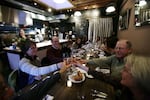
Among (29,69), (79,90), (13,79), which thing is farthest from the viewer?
(29,69)

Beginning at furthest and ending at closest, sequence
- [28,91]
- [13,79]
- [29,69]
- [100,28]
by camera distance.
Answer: [100,28]
[29,69]
[13,79]
[28,91]

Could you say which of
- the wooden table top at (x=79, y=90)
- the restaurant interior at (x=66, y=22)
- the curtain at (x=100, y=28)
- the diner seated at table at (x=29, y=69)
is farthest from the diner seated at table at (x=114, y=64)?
the curtain at (x=100, y=28)

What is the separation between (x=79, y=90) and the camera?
4.91ft

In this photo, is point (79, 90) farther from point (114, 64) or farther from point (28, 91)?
point (114, 64)

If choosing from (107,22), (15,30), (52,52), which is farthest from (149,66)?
(107,22)

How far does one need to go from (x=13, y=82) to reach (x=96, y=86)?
98cm

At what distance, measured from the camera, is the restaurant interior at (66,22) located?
343 cm

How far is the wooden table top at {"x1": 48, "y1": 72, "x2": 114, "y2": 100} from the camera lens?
134 centimetres

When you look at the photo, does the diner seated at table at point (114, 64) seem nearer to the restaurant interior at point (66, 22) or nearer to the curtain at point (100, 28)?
the restaurant interior at point (66, 22)

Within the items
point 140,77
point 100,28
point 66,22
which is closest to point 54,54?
point 140,77

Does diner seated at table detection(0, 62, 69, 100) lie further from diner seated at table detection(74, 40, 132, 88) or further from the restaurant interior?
diner seated at table detection(74, 40, 132, 88)

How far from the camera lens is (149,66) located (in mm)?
921

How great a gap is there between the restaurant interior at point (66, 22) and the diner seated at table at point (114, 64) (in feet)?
1.00

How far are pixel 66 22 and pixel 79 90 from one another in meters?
7.92
